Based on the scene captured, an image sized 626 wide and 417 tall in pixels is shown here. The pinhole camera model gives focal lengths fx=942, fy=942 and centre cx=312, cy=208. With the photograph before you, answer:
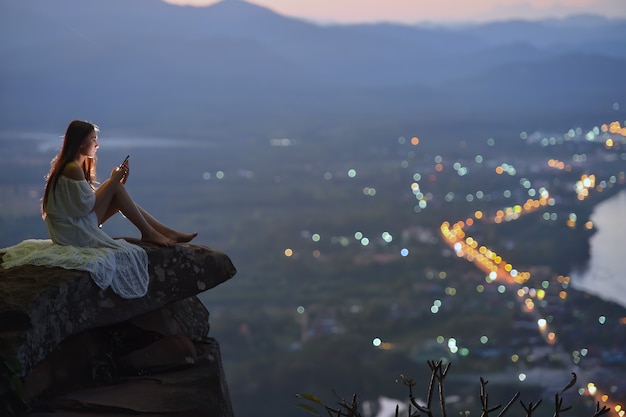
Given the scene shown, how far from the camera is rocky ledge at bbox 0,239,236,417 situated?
6.10 metres

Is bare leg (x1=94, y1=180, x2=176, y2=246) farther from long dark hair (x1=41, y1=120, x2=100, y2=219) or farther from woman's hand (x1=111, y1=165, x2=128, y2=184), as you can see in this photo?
long dark hair (x1=41, y1=120, x2=100, y2=219)

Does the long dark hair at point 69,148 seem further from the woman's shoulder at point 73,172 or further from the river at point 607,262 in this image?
the river at point 607,262

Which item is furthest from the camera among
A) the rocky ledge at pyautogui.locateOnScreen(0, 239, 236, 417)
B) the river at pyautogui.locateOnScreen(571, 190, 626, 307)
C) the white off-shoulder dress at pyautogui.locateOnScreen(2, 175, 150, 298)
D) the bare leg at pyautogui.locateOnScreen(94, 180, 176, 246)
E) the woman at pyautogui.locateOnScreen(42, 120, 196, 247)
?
the river at pyautogui.locateOnScreen(571, 190, 626, 307)

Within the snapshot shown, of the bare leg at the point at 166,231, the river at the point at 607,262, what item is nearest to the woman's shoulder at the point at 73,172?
the bare leg at the point at 166,231

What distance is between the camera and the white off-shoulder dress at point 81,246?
6.88m

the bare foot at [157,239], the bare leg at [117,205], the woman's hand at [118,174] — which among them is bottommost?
the bare foot at [157,239]


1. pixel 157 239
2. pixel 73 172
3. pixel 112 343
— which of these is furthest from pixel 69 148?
pixel 112 343

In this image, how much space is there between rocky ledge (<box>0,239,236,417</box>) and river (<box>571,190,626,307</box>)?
3608 centimetres

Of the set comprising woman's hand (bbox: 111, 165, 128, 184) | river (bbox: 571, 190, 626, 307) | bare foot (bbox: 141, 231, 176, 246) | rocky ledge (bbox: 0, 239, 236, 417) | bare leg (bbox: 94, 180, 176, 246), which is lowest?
river (bbox: 571, 190, 626, 307)

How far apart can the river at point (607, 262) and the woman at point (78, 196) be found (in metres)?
36.7

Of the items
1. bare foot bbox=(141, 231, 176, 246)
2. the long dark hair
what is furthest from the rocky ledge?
the long dark hair

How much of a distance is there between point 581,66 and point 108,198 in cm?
9565

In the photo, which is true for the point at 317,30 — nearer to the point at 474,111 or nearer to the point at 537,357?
the point at 474,111

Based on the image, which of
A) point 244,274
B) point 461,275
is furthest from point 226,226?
point 461,275
